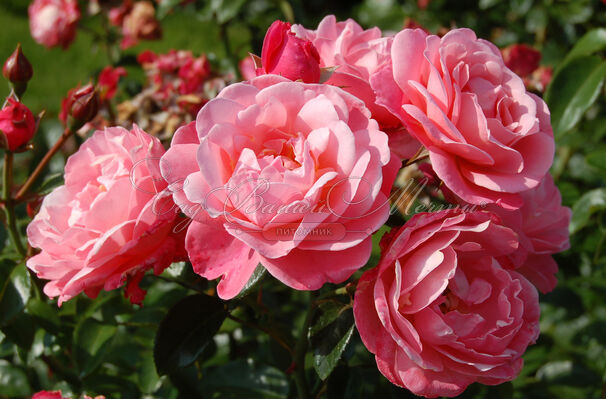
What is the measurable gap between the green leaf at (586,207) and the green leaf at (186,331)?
79cm

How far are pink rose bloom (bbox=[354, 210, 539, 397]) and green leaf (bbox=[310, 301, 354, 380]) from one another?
0.24 ft

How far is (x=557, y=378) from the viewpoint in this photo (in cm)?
134

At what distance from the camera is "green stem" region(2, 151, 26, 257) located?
2.89 feet

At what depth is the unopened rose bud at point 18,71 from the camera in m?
0.93

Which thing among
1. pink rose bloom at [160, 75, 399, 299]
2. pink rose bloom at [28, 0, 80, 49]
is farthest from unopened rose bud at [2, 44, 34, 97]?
pink rose bloom at [28, 0, 80, 49]

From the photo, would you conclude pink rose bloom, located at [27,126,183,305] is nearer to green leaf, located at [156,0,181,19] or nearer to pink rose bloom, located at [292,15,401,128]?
pink rose bloom, located at [292,15,401,128]

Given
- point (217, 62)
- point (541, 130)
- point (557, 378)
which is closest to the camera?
point (541, 130)

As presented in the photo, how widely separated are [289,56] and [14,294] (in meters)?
0.51

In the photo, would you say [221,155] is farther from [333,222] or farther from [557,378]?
[557,378]

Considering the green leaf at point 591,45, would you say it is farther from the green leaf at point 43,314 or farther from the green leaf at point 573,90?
the green leaf at point 43,314

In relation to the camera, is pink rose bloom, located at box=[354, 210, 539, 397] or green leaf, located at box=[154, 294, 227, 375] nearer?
pink rose bloom, located at box=[354, 210, 539, 397]

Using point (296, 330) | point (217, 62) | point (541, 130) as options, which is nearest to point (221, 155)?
point (541, 130)

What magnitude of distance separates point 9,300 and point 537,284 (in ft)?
2.38

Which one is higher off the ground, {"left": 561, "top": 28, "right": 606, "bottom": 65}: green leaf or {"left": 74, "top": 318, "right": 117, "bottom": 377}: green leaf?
{"left": 561, "top": 28, "right": 606, "bottom": 65}: green leaf
